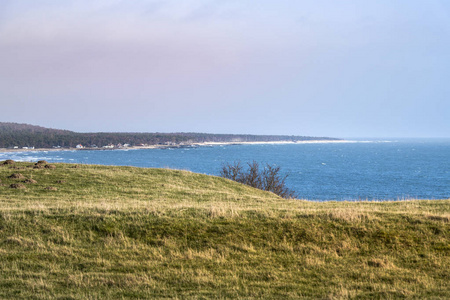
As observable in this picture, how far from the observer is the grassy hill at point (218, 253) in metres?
10.1

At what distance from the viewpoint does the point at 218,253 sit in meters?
12.9

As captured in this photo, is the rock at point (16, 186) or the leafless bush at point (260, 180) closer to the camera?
the rock at point (16, 186)

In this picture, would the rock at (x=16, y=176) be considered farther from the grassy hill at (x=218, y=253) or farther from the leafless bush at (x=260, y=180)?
the leafless bush at (x=260, y=180)

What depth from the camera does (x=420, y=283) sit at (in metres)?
10.6

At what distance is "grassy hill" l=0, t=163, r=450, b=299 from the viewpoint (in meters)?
10.1

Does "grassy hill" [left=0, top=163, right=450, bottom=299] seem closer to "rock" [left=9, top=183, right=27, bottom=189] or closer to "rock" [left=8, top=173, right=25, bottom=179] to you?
"rock" [left=9, top=183, right=27, bottom=189]

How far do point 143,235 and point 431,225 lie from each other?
35.4 feet

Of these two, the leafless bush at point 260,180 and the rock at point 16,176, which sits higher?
the rock at point 16,176

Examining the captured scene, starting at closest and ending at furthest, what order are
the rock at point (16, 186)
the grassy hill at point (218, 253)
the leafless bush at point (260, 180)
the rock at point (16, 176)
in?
the grassy hill at point (218, 253) < the rock at point (16, 186) < the rock at point (16, 176) < the leafless bush at point (260, 180)

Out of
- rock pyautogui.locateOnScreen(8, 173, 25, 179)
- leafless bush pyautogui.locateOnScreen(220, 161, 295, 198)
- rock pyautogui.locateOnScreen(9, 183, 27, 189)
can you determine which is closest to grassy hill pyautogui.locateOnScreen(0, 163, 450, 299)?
rock pyautogui.locateOnScreen(9, 183, 27, 189)

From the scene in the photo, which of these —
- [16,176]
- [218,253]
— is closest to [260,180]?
[16,176]

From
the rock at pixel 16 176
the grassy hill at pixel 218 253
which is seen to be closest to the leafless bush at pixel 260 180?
the rock at pixel 16 176

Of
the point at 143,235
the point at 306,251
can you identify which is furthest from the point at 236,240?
the point at 143,235

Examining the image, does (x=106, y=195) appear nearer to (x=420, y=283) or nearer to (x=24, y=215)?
(x=24, y=215)
